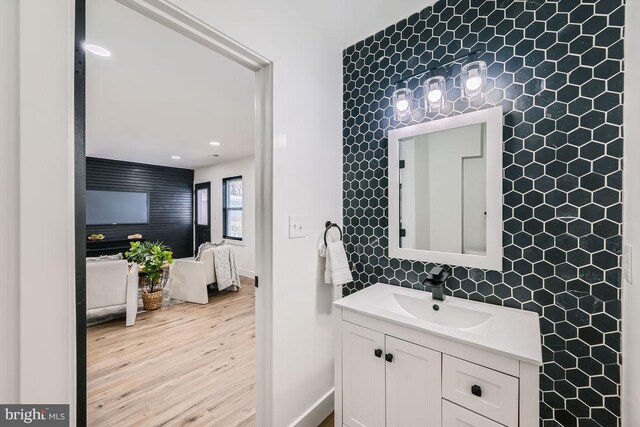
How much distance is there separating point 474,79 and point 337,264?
4.03 ft

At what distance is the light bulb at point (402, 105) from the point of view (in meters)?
1.58

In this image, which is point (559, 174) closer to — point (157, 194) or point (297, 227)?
point (297, 227)

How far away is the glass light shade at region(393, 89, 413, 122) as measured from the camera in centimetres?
158

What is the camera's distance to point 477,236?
1.40 meters

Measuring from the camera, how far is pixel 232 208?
20.2 feet

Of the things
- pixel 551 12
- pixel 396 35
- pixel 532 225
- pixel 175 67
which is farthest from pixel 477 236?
pixel 175 67

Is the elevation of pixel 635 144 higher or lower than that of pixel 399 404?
higher

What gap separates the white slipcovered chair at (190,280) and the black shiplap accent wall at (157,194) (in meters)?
3.14

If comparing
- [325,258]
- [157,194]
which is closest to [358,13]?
[325,258]

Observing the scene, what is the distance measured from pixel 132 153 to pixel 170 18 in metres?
5.37

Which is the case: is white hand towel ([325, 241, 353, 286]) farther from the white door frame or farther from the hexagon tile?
the hexagon tile

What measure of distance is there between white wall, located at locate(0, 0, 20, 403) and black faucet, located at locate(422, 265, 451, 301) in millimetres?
1500

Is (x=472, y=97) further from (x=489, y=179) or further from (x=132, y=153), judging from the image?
(x=132, y=153)

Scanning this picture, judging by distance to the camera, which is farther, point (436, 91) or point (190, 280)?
point (190, 280)
